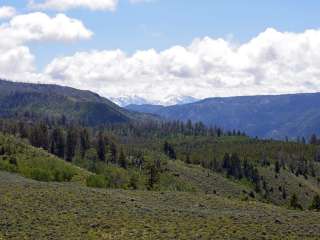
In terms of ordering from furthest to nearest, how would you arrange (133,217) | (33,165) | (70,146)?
(70,146), (33,165), (133,217)

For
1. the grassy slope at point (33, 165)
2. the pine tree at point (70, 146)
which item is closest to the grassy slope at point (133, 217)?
the grassy slope at point (33, 165)

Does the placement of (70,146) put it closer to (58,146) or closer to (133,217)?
(58,146)

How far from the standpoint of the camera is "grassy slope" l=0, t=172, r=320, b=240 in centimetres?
4431

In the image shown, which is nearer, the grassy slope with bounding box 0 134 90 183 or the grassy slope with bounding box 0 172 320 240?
the grassy slope with bounding box 0 172 320 240

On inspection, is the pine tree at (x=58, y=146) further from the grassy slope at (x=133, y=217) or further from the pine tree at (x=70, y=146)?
the grassy slope at (x=133, y=217)

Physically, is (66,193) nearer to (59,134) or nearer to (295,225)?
(295,225)

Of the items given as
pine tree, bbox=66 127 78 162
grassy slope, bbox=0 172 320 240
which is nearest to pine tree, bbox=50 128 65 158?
pine tree, bbox=66 127 78 162

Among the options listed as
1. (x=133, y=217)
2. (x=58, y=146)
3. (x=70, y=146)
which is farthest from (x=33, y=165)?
(x=133, y=217)

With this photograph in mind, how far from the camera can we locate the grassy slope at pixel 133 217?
44.3 meters

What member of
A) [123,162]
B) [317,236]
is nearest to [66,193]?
[317,236]

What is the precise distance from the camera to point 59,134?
193 m

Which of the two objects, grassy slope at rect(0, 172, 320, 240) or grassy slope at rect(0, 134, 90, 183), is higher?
grassy slope at rect(0, 172, 320, 240)

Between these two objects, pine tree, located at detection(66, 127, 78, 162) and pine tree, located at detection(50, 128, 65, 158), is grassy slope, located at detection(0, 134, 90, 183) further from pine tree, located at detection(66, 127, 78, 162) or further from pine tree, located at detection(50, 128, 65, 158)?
pine tree, located at detection(66, 127, 78, 162)

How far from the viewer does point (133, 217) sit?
166ft
